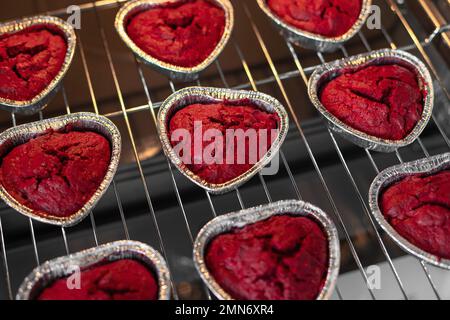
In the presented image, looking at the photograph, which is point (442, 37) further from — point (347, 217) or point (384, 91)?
point (347, 217)

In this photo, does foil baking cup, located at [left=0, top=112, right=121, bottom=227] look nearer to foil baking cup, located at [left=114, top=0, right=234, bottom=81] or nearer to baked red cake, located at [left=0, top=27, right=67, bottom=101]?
baked red cake, located at [left=0, top=27, right=67, bottom=101]

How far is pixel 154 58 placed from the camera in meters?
2.40

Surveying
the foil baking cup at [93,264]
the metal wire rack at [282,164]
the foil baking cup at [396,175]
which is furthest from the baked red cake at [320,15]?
the foil baking cup at [93,264]

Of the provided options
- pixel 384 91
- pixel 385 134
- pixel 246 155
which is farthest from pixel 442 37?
pixel 246 155

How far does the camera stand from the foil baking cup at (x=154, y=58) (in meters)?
2.38

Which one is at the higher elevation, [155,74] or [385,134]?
[155,74]

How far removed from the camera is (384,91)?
2.27 metres

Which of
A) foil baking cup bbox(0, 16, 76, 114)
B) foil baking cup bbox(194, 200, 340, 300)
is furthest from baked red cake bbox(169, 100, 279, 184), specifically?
foil baking cup bbox(0, 16, 76, 114)

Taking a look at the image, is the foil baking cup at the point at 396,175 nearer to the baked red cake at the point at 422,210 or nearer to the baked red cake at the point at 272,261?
the baked red cake at the point at 422,210

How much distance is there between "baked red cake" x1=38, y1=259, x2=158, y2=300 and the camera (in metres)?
1.79

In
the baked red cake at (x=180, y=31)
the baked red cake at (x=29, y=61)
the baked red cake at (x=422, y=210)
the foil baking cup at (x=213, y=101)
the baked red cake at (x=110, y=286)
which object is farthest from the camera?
the baked red cake at (x=180, y=31)

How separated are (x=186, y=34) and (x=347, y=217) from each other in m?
1.05

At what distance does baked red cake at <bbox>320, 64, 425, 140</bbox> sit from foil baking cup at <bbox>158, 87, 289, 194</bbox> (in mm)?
232

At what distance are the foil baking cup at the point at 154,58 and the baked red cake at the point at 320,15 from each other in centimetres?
25
